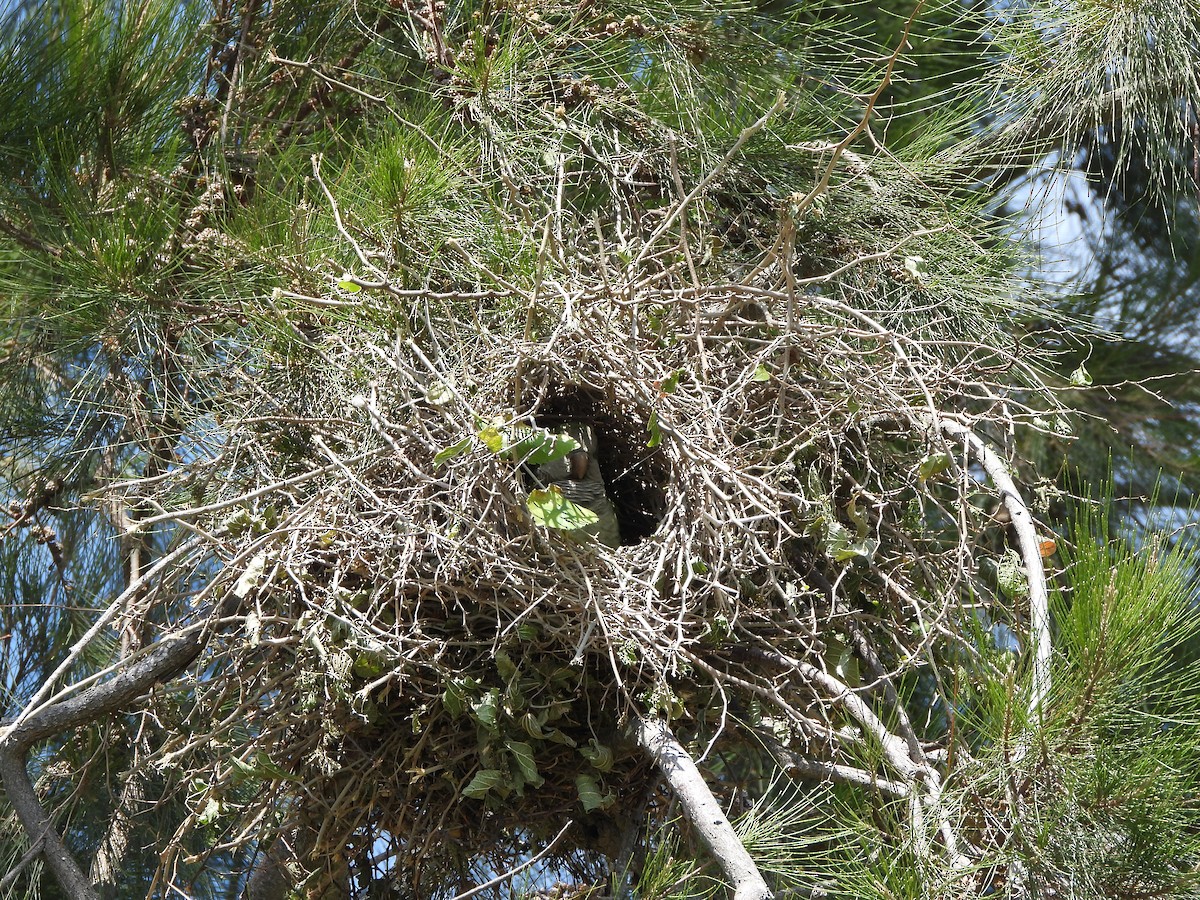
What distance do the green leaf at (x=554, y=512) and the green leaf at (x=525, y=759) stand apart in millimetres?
304

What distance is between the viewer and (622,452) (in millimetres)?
1993

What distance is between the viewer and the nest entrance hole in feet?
6.07

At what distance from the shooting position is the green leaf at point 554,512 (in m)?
1.48

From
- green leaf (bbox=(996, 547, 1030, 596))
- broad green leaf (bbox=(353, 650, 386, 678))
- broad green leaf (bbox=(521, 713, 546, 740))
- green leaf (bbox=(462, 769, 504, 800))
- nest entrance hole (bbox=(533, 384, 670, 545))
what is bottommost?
green leaf (bbox=(462, 769, 504, 800))

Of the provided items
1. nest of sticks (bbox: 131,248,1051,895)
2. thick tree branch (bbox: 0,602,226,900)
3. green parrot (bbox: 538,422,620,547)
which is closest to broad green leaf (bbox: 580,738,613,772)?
nest of sticks (bbox: 131,248,1051,895)

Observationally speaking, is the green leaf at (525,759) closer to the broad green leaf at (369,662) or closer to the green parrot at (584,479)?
the broad green leaf at (369,662)

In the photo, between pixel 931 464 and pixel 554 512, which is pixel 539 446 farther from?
pixel 931 464

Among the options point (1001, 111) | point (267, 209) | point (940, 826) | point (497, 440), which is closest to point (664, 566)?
point (497, 440)

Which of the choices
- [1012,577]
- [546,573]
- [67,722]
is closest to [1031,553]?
[1012,577]

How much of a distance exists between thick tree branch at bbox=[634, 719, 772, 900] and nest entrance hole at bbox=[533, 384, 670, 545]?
1.14 feet

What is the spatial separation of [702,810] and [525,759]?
26cm

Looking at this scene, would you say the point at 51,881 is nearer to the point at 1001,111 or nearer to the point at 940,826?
the point at 940,826

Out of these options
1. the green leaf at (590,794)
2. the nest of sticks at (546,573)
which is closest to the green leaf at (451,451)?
the nest of sticks at (546,573)

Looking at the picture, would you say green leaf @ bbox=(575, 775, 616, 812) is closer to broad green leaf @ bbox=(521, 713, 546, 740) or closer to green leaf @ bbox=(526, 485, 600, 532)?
broad green leaf @ bbox=(521, 713, 546, 740)
